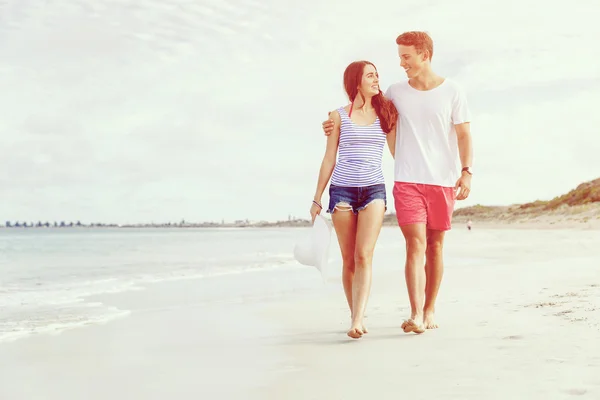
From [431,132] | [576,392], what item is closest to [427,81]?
[431,132]

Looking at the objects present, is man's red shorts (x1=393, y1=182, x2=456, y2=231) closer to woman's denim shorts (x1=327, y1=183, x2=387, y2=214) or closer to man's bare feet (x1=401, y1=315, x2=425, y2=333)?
woman's denim shorts (x1=327, y1=183, x2=387, y2=214)

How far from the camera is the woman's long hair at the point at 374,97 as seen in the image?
4590 millimetres

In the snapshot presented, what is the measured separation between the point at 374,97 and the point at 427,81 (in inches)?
16.5

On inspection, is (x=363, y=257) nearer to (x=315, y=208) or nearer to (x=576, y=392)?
(x=315, y=208)

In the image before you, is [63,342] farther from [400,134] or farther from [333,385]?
[400,134]

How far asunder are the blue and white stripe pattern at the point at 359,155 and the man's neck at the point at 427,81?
49 cm

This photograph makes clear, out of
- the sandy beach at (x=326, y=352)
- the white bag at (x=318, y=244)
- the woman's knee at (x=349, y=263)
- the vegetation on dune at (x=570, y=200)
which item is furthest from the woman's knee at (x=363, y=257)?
the vegetation on dune at (x=570, y=200)

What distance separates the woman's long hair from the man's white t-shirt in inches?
5.7

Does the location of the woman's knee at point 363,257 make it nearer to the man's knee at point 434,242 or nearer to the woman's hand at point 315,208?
the woman's hand at point 315,208

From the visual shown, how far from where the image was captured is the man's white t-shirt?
4664 millimetres

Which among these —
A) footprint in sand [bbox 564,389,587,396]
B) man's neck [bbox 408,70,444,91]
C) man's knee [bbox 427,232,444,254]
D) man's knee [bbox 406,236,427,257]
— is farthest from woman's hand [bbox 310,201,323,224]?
footprint in sand [bbox 564,389,587,396]

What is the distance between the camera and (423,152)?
4.65 meters

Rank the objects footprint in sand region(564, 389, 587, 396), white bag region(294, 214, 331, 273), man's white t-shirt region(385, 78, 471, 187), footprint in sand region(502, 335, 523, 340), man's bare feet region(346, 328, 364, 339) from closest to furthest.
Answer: footprint in sand region(564, 389, 587, 396)
footprint in sand region(502, 335, 523, 340)
man's bare feet region(346, 328, 364, 339)
man's white t-shirt region(385, 78, 471, 187)
white bag region(294, 214, 331, 273)

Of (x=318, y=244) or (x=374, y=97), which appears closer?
(x=374, y=97)
